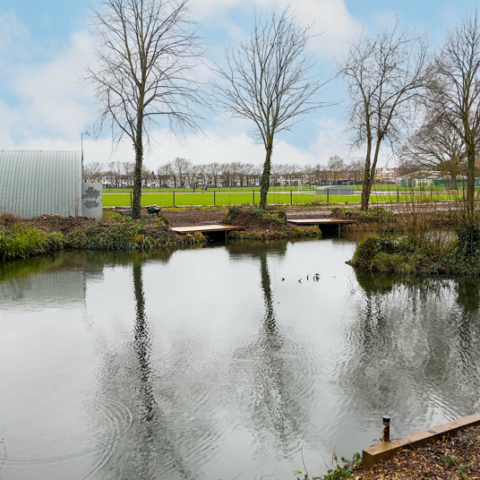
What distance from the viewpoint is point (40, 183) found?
21.2 meters

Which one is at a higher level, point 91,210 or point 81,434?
point 91,210

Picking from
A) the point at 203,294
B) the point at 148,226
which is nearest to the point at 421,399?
the point at 203,294

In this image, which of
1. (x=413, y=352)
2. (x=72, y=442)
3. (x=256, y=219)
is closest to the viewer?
(x=72, y=442)

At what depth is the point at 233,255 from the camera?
14125 millimetres

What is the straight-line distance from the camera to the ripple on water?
373cm

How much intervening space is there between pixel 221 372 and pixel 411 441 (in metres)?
2.40

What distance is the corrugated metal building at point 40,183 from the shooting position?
68.1 ft

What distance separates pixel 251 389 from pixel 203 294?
14.2 ft

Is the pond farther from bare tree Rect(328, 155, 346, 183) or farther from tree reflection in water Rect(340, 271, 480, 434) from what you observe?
bare tree Rect(328, 155, 346, 183)

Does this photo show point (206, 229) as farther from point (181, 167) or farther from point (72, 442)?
point (181, 167)

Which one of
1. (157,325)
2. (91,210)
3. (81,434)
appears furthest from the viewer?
(91,210)

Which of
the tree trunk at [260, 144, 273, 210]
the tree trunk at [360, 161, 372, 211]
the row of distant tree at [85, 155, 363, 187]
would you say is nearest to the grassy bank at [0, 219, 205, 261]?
the tree trunk at [260, 144, 273, 210]

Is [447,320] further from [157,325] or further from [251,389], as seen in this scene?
[157,325]

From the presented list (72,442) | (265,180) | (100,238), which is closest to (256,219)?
(265,180)
